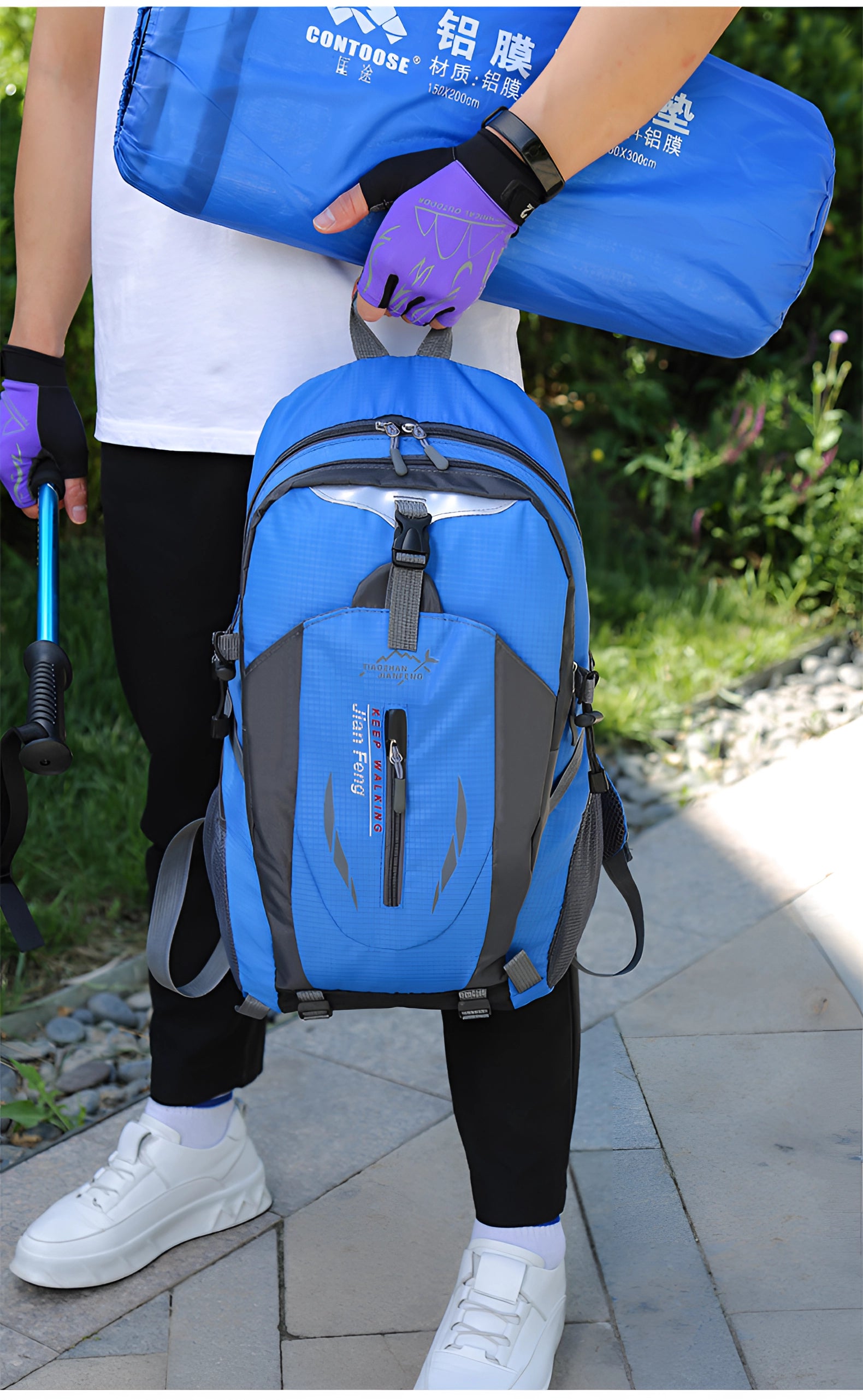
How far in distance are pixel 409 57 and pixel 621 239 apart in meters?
0.29

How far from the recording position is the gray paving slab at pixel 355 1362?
1627 mm

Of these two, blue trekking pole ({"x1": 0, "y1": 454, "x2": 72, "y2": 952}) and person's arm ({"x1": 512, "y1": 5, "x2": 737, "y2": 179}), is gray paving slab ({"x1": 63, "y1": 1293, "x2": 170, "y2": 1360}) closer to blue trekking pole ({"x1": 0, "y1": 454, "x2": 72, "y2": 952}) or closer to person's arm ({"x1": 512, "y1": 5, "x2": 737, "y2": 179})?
blue trekking pole ({"x1": 0, "y1": 454, "x2": 72, "y2": 952})

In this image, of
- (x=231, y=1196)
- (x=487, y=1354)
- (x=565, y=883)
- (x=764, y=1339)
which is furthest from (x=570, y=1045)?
(x=231, y=1196)

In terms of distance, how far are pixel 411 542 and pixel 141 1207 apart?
1.11m

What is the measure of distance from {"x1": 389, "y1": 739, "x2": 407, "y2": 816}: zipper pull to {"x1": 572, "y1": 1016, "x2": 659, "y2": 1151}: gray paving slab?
843mm

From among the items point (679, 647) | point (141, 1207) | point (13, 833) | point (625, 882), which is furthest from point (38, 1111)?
point (679, 647)

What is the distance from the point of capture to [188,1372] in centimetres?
165

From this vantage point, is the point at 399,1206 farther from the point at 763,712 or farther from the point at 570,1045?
the point at 763,712

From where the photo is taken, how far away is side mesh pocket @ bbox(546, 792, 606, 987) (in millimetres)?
1471

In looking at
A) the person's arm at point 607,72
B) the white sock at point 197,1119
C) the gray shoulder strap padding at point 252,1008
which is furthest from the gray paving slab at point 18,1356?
the person's arm at point 607,72

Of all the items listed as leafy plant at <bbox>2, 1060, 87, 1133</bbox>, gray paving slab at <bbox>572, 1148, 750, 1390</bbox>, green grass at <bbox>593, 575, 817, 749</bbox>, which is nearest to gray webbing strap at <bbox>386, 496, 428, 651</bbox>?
gray paving slab at <bbox>572, 1148, 750, 1390</bbox>

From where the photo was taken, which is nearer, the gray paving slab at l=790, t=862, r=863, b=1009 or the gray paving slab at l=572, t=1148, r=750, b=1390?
the gray paving slab at l=572, t=1148, r=750, b=1390

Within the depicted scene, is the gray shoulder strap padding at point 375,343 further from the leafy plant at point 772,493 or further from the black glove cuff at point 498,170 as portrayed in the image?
the leafy plant at point 772,493

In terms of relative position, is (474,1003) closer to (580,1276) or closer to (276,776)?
(276,776)
